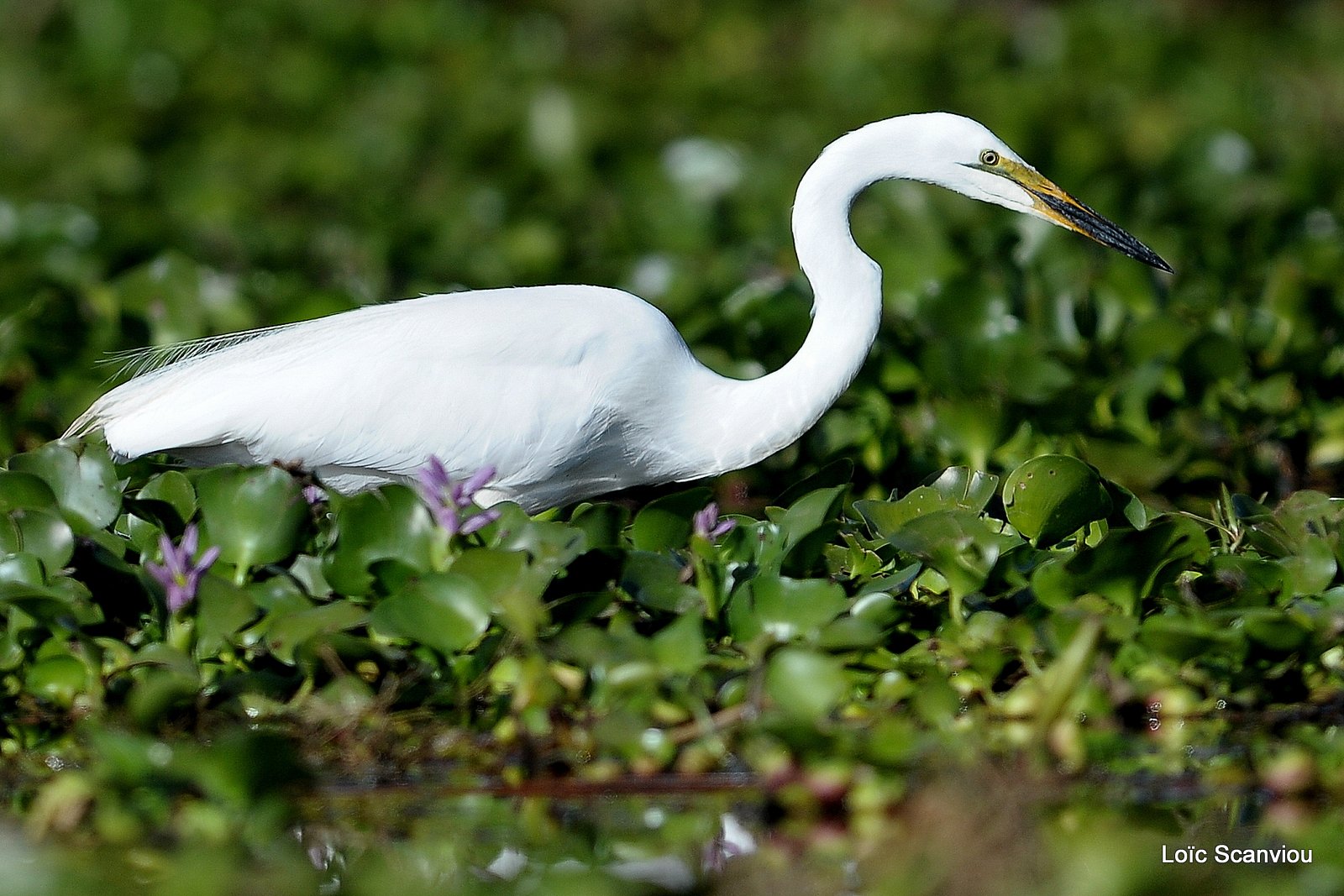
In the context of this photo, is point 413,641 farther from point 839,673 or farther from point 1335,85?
point 1335,85

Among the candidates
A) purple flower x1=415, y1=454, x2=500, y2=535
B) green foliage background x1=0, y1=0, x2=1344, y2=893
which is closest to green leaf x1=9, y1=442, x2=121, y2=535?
green foliage background x1=0, y1=0, x2=1344, y2=893

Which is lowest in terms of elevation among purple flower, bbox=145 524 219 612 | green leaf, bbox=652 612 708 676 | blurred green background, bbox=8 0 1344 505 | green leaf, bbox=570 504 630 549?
blurred green background, bbox=8 0 1344 505

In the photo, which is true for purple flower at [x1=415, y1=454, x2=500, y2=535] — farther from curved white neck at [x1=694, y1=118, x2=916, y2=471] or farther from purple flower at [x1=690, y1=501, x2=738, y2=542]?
curved white neck at [x1=694, y1=118, x2=916, y2=471]

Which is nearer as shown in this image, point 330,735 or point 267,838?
point 267,838

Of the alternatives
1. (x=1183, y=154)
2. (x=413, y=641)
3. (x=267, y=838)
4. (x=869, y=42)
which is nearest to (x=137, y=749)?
(x=267, y=838)

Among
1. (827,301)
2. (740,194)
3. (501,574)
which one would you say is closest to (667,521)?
(501,574)

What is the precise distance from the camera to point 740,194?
24.5 ft

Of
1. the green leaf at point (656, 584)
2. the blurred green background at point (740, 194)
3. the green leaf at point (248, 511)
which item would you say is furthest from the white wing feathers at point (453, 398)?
the blurred green background at point (740, 194)

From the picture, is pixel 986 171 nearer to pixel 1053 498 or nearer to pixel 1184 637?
pixel 1053 498

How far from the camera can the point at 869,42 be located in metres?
10.5

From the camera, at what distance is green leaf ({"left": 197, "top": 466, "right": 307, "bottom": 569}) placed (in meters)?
3.57

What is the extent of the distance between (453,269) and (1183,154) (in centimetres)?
309

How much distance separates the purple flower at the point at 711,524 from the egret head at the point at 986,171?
0.93 m

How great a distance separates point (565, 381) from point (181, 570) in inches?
37.9
